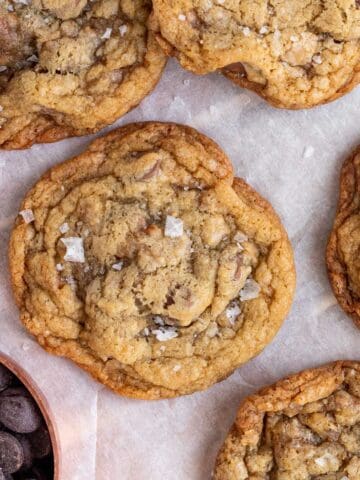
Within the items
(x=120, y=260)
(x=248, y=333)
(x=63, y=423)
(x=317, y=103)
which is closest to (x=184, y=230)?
(x=120, y=260)

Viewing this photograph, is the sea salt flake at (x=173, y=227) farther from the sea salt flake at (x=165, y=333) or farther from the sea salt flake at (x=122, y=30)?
the sea salt flake at (x=122, y=30)

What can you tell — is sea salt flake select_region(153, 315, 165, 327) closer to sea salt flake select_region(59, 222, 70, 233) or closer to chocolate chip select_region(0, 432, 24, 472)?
sea salt flake select_region(59, 222, 70, 233)

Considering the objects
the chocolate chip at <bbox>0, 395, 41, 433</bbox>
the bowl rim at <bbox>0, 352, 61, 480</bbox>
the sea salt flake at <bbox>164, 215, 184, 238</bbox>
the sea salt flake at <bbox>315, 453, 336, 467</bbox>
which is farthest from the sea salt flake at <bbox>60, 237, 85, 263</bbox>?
the sea salt flake at <bbox>315, 453, 336, 467</bbox>

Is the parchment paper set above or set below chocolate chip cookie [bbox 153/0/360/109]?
below

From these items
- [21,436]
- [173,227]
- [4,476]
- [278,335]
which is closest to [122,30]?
[173,227]

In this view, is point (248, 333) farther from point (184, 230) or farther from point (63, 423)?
point (63, 423)

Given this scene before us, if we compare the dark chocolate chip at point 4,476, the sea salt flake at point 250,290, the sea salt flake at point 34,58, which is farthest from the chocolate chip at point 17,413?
the sea salt flake at point 34,58

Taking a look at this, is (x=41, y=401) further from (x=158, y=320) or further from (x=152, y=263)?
(x=152, y=263)
